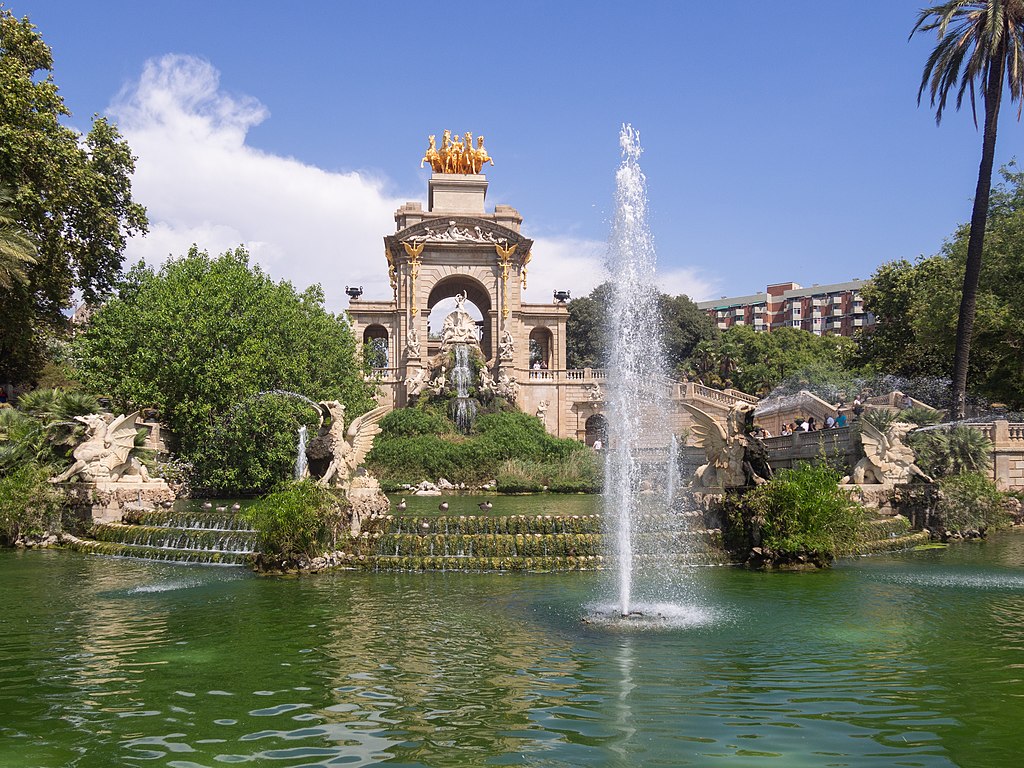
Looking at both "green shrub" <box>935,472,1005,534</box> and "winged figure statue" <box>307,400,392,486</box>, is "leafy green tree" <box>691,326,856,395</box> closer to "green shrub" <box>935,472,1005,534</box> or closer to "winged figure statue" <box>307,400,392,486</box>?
"green shrub" <box>935,472,1005,534</box>

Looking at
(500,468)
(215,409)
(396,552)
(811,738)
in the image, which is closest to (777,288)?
(500,468)

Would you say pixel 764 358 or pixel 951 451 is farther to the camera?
pixel 764 358

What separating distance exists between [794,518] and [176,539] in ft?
36.6

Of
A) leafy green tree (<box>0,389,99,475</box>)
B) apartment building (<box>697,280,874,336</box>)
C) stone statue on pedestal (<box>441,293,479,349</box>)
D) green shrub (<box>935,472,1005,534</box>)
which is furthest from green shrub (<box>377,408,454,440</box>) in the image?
apartment building (<box>697,280,874,336</box>)

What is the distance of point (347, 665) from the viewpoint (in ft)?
24.8

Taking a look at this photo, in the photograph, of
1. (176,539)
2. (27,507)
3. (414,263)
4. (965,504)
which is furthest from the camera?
(414,263)

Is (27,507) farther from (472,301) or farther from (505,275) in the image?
(472,301)

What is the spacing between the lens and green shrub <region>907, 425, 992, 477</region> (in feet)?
62.9

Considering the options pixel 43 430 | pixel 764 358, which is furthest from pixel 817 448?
pixel 764 358

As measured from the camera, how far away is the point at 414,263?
163 ft

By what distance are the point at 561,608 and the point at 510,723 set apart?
4.47 metres

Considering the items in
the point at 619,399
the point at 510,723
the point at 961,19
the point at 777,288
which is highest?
the point at 777,288

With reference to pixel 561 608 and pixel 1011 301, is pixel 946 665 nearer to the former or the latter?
pixel 561 608

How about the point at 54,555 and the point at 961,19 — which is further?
the point at 961,19
